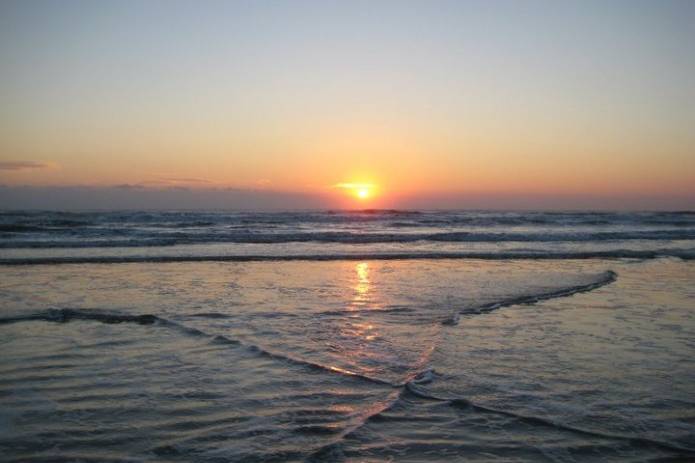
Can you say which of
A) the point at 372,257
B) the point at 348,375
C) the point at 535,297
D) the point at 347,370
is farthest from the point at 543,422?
the point at 372,257

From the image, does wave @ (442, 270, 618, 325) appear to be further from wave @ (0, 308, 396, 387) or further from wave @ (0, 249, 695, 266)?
wave @ (0, 249, 695, 266)

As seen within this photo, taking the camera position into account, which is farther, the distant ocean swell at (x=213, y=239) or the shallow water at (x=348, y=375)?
the distant ocean swell at (x=213, y=239)

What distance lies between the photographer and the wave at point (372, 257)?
1709 centimetres

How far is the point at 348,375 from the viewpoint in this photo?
5.19 metres

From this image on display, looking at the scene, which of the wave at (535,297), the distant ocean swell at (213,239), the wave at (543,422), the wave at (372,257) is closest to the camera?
the wave at (543,422)

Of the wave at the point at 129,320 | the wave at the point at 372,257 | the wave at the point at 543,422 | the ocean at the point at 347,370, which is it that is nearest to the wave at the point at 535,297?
the ocean at the point at 347,370

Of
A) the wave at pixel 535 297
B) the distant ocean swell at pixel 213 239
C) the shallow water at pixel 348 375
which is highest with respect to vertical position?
the distant ocean swell at pixel 213 239

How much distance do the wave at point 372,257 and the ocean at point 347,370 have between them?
4725 mm

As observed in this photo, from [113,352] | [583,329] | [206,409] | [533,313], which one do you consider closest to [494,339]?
[583,329]

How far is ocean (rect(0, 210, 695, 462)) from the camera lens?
12.2 ft

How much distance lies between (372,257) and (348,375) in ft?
44.3

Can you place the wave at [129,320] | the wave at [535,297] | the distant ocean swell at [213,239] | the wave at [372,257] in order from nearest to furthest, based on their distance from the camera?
the wave at [129,320] < the wave at [535,297] < the wave at [372,257] < the distant ocean swell at [213,239]

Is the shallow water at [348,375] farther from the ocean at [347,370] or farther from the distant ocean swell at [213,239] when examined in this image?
the distant ocean swell at [213,239]

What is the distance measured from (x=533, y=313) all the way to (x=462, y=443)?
5.06 meters
